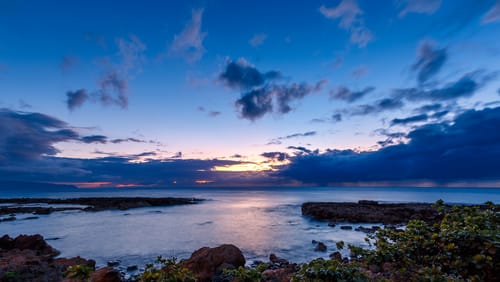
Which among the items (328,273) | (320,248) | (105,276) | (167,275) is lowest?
(320,248)

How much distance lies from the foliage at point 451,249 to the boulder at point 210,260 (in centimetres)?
1069

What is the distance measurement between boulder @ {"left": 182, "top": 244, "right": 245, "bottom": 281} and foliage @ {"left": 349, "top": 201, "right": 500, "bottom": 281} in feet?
35.1

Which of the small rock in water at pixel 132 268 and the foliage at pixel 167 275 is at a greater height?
the foliage at pixel 167 275

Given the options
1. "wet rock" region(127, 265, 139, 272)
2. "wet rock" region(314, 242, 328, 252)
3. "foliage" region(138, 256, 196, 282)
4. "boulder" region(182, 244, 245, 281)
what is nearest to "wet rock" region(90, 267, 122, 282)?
"boulder" region(182, 244, 245, 281)

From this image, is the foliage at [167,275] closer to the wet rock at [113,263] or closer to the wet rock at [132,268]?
the wet rock at [132,268]

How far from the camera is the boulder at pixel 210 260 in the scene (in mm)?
14047

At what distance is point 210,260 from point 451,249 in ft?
41.7

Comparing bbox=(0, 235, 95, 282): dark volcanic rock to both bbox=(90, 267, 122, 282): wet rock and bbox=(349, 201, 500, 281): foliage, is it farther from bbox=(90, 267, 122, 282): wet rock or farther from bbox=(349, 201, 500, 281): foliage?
bbox=(349, 201, 500, 281): foliage

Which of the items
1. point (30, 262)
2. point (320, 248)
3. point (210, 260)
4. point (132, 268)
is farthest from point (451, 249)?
point (30, 262)

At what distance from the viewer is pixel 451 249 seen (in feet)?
14.0

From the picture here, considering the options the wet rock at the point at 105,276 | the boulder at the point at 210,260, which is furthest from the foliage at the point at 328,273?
the boulder at the point at 210,260

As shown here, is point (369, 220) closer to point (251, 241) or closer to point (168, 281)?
point (251, 241)

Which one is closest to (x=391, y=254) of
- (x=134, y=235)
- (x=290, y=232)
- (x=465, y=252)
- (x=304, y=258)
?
(x=465, y=252)

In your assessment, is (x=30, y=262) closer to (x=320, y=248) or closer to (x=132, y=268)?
(x=132, y=268)
